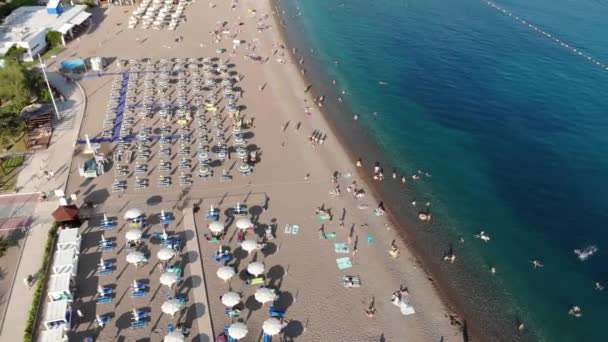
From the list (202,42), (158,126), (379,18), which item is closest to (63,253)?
(158,126)

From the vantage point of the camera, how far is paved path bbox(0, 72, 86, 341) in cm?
2561

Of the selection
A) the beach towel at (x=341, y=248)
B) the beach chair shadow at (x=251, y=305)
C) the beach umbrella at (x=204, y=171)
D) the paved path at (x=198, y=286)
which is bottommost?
the paved path at (x=198, y=286)

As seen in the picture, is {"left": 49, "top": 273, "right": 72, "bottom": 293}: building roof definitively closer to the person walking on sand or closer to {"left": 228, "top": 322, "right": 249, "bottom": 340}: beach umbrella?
{"left": 228, "top": 322, "right": 249, "bottom": 340}: beach umbrella

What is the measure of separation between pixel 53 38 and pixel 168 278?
48204 mm

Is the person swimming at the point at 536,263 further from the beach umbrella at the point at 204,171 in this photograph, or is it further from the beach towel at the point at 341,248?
the beach umbrella at the point at 204,171

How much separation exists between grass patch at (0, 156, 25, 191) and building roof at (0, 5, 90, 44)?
991 inches

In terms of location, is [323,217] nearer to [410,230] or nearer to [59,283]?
[410,230]

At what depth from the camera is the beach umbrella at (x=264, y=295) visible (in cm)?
2647

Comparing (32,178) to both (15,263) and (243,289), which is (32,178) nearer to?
(15,263)

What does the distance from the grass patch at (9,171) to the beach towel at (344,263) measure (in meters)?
26.7

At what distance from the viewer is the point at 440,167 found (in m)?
42.8

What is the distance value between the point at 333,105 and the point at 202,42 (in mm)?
24847

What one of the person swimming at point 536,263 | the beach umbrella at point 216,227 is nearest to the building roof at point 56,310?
the beach umbrella at point 216,227

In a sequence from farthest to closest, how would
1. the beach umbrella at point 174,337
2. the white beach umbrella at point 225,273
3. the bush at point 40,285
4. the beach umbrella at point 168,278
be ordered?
the white beach umbrella at point 225,273
the beach umbrella at point 168,278
the bush at point 40,285
the beach umbrella at point 174,337
